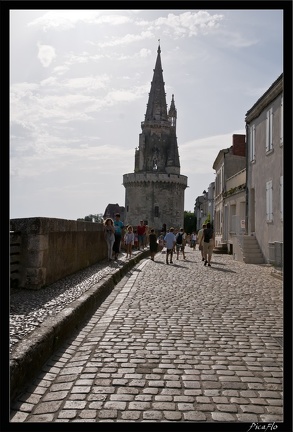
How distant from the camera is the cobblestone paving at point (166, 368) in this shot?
3426mm

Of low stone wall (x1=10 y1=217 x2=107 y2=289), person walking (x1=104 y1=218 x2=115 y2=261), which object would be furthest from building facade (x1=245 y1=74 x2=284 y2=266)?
low stone wall (x1=10 y1=217 x2=107 y2=289)

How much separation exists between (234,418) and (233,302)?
17.5 feet

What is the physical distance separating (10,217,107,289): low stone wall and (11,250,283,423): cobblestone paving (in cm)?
132

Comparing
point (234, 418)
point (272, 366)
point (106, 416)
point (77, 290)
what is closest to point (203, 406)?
point (234, 418)

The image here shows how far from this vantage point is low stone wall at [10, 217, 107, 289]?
806 centimetres

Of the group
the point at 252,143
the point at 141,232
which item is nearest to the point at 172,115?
the point at 141,232

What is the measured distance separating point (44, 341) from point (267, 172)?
13.9 meters

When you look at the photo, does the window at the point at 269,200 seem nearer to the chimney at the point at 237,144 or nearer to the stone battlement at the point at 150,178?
the chimney at the point at 237,144

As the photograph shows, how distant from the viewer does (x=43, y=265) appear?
8.38 meters

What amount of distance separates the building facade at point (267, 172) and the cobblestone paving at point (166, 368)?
6.85 metres

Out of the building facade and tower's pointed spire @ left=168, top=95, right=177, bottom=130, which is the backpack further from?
tower's pointed spire @ left=168, top=95, right=177, bottom=130

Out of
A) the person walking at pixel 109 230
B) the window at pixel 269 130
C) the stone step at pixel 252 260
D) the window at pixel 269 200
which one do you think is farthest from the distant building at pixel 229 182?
the person walking at pixel 109 230

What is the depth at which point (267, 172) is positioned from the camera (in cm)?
1712

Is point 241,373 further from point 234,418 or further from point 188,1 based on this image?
point 188,1
